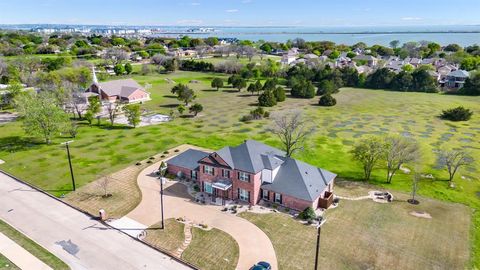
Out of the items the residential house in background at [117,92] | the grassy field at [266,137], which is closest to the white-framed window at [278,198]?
the grassy field at [266,137]

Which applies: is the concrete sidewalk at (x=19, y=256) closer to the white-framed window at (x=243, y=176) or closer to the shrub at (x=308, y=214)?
the white-framed window at (x=243, y=176)

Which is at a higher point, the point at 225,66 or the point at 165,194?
the point at 225,66

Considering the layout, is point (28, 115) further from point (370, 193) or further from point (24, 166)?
point (370, 193)

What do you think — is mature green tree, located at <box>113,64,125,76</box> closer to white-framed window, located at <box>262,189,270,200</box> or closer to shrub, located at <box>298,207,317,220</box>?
white-framed window, located at <box>262,189,270,200</box>

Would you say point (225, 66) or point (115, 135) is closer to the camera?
point (115, 135)

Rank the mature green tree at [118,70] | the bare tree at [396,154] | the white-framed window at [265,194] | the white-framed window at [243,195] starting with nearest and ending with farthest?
the white-framed window at [243,195], the white-framed window at [265,194], the bare tree at [396,154], the mature green tree at [118,70]

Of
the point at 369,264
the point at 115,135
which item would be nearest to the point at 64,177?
the point at 115,135

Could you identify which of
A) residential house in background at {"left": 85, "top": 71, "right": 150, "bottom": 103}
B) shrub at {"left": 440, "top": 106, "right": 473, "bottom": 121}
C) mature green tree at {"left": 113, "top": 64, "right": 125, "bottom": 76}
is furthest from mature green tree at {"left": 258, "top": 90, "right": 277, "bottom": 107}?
mature green tree at {"left": 113, "top": 64, "right": 125, "bottom": 76}
